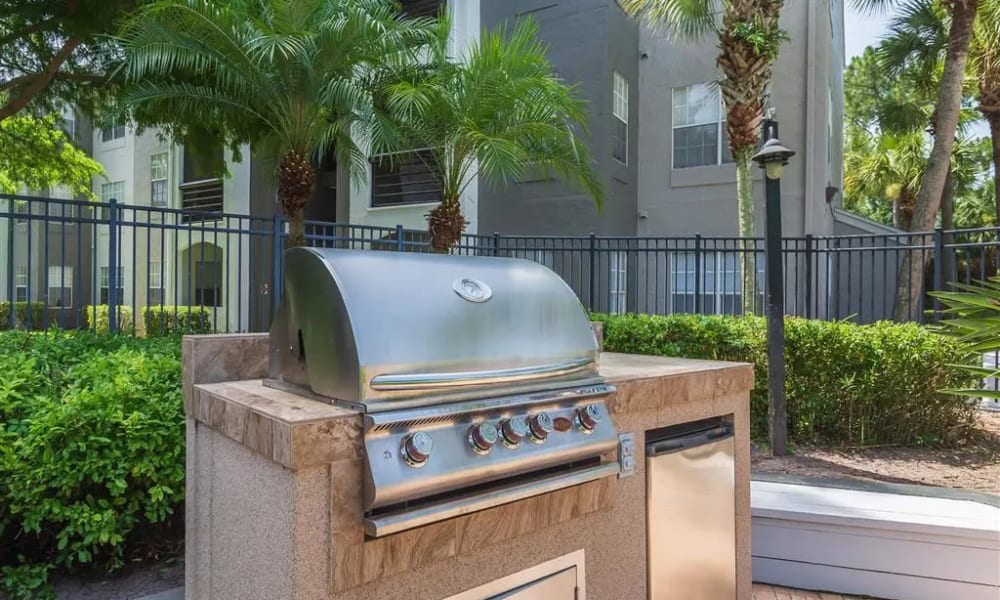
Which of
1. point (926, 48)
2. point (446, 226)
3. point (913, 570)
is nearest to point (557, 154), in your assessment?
point (446, 226)

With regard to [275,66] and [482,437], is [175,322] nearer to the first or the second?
[275,66]

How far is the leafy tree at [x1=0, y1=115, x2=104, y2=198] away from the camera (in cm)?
1045

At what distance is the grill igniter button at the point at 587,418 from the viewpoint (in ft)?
6.22

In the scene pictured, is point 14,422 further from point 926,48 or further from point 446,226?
point 926,48

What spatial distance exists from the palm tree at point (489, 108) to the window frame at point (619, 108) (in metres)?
4.87

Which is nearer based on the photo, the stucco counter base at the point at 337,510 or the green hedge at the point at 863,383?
the stucco counter base at the point at 337,510

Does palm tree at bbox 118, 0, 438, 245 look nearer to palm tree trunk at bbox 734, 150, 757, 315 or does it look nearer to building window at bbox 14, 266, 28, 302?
palm tree trunk at bbox 734, 150, 757, 315

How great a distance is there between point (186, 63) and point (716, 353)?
588cm

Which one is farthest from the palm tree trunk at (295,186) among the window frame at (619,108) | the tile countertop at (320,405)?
the window frame at (619,108)

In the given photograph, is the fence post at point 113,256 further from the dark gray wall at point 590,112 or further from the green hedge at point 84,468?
the dark gray wall at point 590,112

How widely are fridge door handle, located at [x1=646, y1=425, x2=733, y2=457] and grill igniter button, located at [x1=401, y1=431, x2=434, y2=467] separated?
1.04 m

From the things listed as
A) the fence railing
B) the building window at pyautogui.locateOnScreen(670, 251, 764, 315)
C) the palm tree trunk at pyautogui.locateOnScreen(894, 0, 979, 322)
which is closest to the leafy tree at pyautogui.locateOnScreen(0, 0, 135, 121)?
the fence railing

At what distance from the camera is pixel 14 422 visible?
8.19 ft

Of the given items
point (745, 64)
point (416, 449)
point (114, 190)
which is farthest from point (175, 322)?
point (114, 190)
